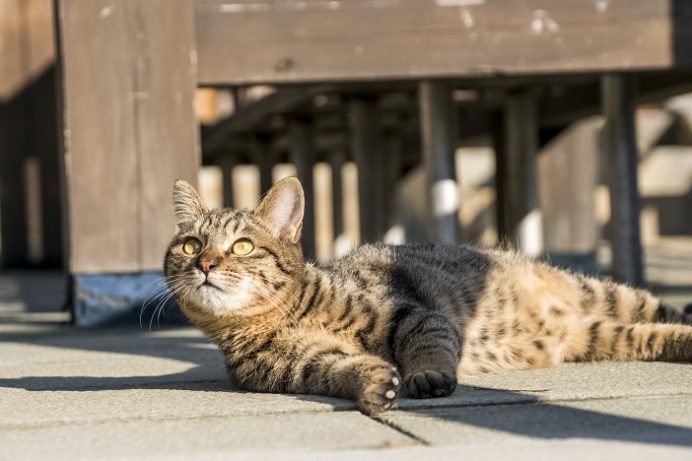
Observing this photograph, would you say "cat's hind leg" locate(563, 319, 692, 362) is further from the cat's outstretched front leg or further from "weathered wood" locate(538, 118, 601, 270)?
"weathered wood" locate(538, 118, 601, 270)

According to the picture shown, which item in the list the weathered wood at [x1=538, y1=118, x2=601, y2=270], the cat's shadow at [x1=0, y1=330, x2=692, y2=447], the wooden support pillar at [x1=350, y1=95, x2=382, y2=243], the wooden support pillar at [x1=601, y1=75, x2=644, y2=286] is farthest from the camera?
the weathered wood at [x1=538, y1=118, x2=601, y2=270]

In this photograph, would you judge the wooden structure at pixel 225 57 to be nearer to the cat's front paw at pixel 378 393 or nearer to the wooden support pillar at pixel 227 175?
the cat's front paw at pixel 378 393

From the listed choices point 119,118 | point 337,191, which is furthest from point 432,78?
point 337,191

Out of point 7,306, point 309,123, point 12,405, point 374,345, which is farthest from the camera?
point 309,123

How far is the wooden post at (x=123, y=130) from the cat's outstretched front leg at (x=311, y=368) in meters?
2.19

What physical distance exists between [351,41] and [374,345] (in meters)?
2.72

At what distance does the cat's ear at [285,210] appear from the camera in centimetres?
401

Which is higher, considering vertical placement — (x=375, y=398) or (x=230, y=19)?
(x=230, y=19)

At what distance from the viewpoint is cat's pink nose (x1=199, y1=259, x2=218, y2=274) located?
375 centimetres

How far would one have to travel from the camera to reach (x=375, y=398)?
3.12m

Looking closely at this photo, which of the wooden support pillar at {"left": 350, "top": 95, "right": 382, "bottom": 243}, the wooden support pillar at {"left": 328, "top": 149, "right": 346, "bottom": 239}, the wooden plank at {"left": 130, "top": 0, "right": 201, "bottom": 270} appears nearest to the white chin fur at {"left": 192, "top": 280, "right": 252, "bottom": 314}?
the wooden plank at {"left": 130, "top": 0, "right": 201, "bottom": 270}

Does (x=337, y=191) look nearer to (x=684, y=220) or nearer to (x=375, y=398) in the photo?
(x=684, y=220)

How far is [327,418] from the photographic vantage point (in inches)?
122

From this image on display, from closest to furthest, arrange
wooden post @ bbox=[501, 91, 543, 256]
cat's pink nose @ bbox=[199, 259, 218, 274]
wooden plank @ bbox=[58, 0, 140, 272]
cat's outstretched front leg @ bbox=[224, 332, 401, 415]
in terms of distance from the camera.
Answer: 1. cat's outstretched front leg @ bbox=[224, 332, 401, 415]
2. cat's pink nose @ bbox=[199, 259, 218, 274]
3. wooden plank @ bbox=[58, 0, 140, 272]
4. wooden post @ bbox=[501, 91, 543, 256]
